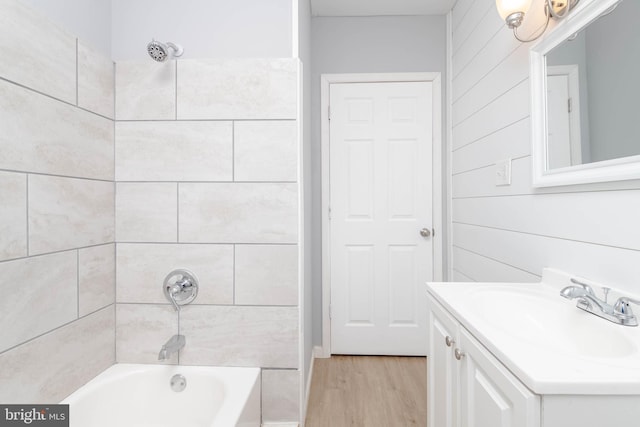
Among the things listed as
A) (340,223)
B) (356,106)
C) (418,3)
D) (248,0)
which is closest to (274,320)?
(340,223)

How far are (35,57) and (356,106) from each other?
1860mm

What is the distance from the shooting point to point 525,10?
1.25m

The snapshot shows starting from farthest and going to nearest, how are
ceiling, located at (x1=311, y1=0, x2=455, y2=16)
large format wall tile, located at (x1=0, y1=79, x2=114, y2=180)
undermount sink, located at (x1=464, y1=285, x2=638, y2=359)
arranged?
ceiling, located at (x1=311, y1=0, x2=455, y2=16), large format wall tile, located at (x1=0, y1=79, x2=114, y2=180), undermount sink, located at (x1=464, y1=285, x2=638, y2=359)

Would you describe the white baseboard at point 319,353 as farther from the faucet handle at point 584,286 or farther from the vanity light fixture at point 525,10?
the vanity light fixture at point 525,10

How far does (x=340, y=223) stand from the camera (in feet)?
7.91

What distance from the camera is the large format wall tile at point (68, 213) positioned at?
42.8 inches

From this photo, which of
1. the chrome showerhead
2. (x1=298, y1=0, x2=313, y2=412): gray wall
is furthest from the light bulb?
the chrome showerhead

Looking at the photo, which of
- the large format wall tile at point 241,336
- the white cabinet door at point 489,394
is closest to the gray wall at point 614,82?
the white cabinet door at point 489,394

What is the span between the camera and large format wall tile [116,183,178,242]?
4.86 feet

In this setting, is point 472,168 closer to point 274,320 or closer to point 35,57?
point 274,320

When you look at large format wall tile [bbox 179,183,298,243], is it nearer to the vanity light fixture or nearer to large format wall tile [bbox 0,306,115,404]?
large format wall tile [bbox 0,306,115,404]

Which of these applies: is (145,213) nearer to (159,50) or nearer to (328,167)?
(159,50)

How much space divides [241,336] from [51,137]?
3.67 ft

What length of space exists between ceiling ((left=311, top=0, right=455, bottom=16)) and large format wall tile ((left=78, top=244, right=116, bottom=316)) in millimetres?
2104
